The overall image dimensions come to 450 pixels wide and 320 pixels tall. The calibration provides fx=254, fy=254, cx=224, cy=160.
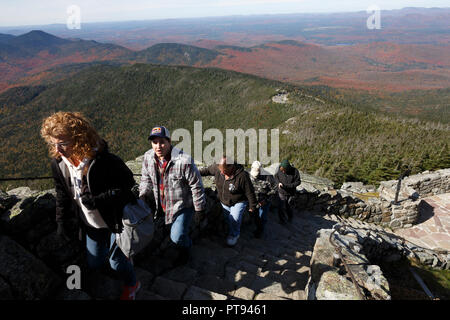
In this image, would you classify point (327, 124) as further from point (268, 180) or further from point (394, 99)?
Result: point (394, 99)

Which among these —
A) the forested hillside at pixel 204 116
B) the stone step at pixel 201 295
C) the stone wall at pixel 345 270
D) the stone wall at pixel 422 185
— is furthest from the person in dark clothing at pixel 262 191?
the forested hillside at pixel 204 116

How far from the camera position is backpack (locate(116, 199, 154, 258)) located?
2221 millimetres

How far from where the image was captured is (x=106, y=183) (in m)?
2.10

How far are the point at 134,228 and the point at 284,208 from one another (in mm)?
4484

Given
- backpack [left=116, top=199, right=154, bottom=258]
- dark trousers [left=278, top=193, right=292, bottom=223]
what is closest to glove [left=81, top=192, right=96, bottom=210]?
backpack [left=116, top=199, right=154, bottom=258]

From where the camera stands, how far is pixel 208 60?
193 meters

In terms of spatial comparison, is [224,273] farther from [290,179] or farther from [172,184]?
[290,179]

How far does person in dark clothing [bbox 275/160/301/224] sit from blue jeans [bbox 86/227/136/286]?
368cm

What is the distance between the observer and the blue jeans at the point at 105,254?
243 cm

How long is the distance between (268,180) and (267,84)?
240ft

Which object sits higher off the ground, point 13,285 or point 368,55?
point 368,55

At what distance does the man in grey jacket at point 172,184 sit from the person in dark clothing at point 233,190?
0.92 meters

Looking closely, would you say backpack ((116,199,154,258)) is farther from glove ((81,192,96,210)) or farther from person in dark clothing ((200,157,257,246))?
person in dark clothing ((200,157,257,246))
